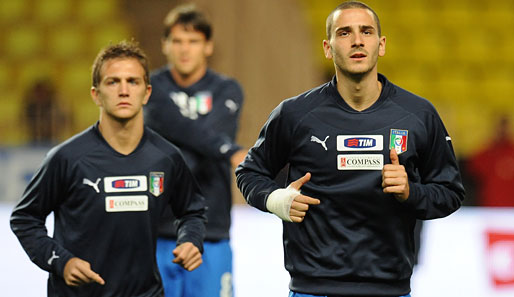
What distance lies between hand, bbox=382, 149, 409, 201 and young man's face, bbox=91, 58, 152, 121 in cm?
128

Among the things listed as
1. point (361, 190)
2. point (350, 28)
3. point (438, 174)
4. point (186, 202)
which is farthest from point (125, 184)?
point (438, 174)

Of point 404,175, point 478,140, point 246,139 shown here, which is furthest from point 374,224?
point 478,140

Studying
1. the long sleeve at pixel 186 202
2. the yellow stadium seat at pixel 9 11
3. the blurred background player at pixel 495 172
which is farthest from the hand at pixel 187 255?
the yellow stadium seat at pixel 9 11

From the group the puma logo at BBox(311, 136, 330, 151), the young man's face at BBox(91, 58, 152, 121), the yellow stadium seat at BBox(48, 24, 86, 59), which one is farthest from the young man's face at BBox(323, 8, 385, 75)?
the yellow stadium seat at BBox(48, 24, 86, 59)

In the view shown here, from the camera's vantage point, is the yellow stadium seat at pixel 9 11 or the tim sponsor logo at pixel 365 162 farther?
the yellow stadium seat at pixel 9 11

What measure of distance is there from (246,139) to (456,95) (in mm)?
4810

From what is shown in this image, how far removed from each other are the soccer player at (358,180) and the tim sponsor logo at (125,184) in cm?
62

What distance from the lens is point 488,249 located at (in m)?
7.02

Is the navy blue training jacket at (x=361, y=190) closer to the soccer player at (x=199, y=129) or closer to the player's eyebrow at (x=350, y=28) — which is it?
the player's eyebrow at (x=350, y=28)

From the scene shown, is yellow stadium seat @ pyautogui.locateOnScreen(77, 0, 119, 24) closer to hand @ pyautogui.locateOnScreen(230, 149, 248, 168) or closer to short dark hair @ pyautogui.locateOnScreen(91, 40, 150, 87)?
hand @ pyautogui.locateOnScreen(230, 149, 248, 168)

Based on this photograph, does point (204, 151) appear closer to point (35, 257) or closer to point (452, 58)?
point (35, 257)

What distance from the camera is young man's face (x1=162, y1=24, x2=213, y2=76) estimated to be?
4.84m

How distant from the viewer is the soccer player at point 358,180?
10.7 feet

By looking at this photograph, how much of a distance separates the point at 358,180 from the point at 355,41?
0.53 metres
